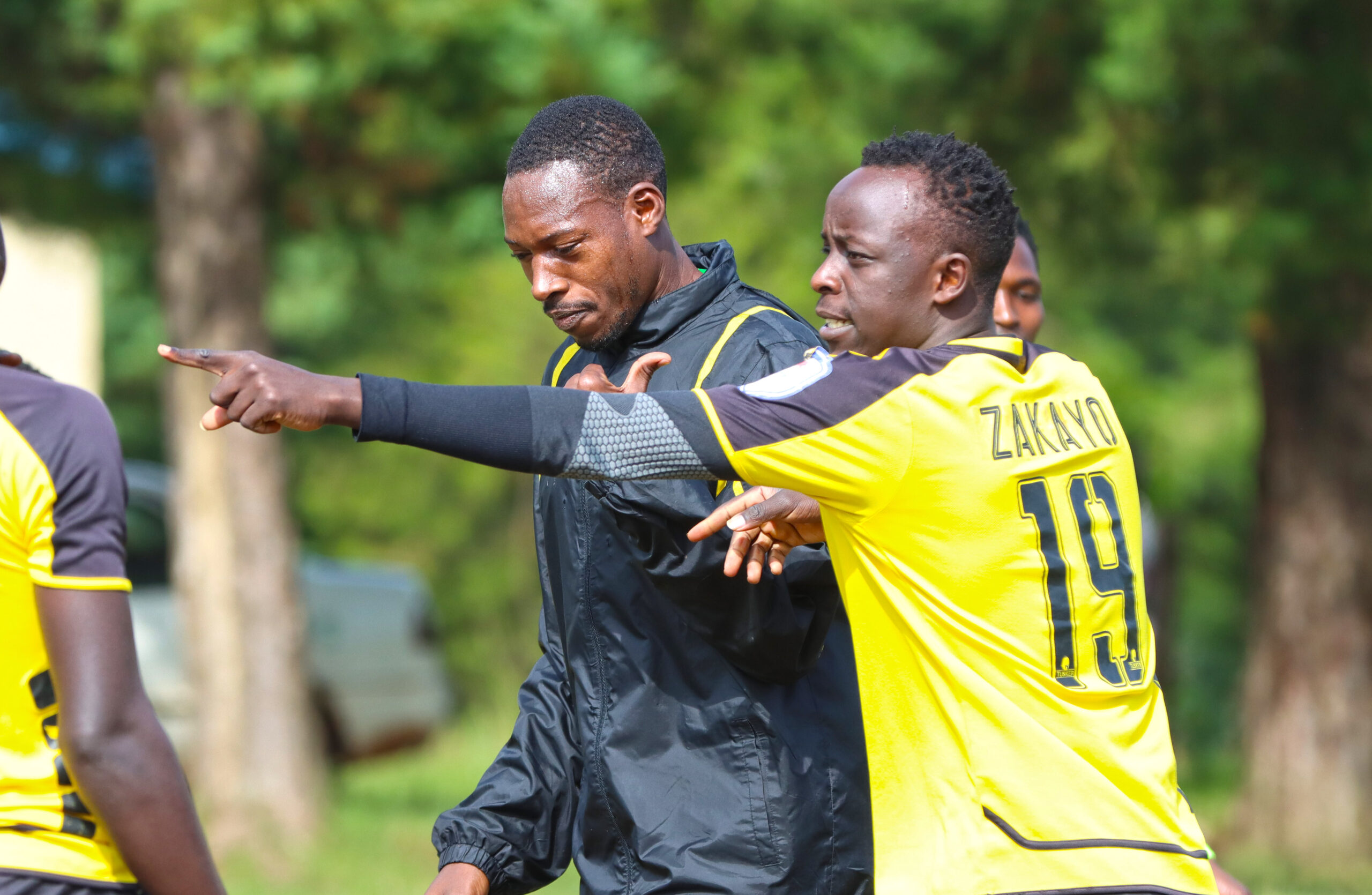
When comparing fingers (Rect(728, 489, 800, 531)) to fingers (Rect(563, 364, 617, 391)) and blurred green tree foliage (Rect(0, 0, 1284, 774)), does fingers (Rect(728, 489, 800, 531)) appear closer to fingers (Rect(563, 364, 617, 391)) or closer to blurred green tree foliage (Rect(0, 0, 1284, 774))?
fingers (Rect(563, 364, 617, 391))

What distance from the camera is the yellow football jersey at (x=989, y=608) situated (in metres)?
Answer: 2.13

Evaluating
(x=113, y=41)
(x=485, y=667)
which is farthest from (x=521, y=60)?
(x=485, y=667)

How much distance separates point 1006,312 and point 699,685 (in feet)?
Answer: 5.86

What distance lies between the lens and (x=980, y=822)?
7.03ft

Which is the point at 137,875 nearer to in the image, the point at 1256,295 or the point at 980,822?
the point at 980,822

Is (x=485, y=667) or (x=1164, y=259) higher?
(x=1164, y=259)

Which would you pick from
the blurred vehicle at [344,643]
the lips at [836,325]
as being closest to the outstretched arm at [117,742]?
the lips at [836,325]

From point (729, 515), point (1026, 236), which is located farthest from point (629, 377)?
point (1026, 236)

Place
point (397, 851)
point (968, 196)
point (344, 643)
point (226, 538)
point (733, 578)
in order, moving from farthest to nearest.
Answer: point (344, 643), point (397, 851), point (226, 538), point (733, 578), point (968, 196)

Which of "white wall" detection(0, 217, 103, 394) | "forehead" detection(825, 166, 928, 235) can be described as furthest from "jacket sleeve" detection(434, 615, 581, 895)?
"white wall" detection(0, 217, 103, 394)

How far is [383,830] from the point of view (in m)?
8.96

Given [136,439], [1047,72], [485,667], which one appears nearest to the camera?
[1047,72]

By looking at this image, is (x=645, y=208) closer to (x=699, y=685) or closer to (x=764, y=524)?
(x=764, y=524)

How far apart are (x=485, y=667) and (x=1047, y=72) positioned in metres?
10.3
